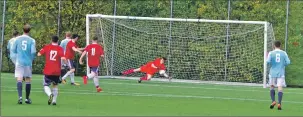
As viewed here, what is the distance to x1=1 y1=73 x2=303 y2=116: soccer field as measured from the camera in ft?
55.1

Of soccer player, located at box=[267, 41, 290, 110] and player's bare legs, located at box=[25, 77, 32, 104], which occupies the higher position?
soccer player, located at box=[267, 41, 290, 110]

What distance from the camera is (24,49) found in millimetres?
18672

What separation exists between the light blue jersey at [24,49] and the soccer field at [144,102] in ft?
3.50

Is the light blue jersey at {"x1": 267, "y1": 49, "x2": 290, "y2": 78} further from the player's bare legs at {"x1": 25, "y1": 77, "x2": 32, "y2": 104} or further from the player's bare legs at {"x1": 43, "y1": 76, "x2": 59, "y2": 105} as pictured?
the player's bare legs at {"x1": 25, "y1": 77, "x2": 32, "y2": 104}

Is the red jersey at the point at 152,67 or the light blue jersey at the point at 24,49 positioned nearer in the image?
the light blue jersey at the point at 24,49

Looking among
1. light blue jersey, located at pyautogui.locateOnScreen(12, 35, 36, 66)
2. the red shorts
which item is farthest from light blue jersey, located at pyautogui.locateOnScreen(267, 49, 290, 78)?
the red shorts

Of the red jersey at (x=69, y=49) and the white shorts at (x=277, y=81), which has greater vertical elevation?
the red jersey at (x=69, y=49)

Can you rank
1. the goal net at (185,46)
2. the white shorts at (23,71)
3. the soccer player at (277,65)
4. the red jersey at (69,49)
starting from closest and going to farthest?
the white shorts at (23,71), the soccer player at (277,65), the red jersey at (69,49), the goal net at (185,46)

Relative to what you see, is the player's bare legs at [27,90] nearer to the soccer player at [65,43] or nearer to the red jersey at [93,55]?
the red jersey at [93,55]

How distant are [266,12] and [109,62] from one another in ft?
26.1

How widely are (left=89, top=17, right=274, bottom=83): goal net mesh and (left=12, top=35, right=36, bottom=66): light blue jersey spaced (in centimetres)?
1416

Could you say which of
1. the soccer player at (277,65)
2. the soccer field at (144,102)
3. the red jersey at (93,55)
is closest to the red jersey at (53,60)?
the soccer field at (144,102)

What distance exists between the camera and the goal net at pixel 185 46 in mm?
32938

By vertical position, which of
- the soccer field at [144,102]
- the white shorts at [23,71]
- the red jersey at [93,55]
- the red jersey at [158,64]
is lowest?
the soccer field at [144,102]
